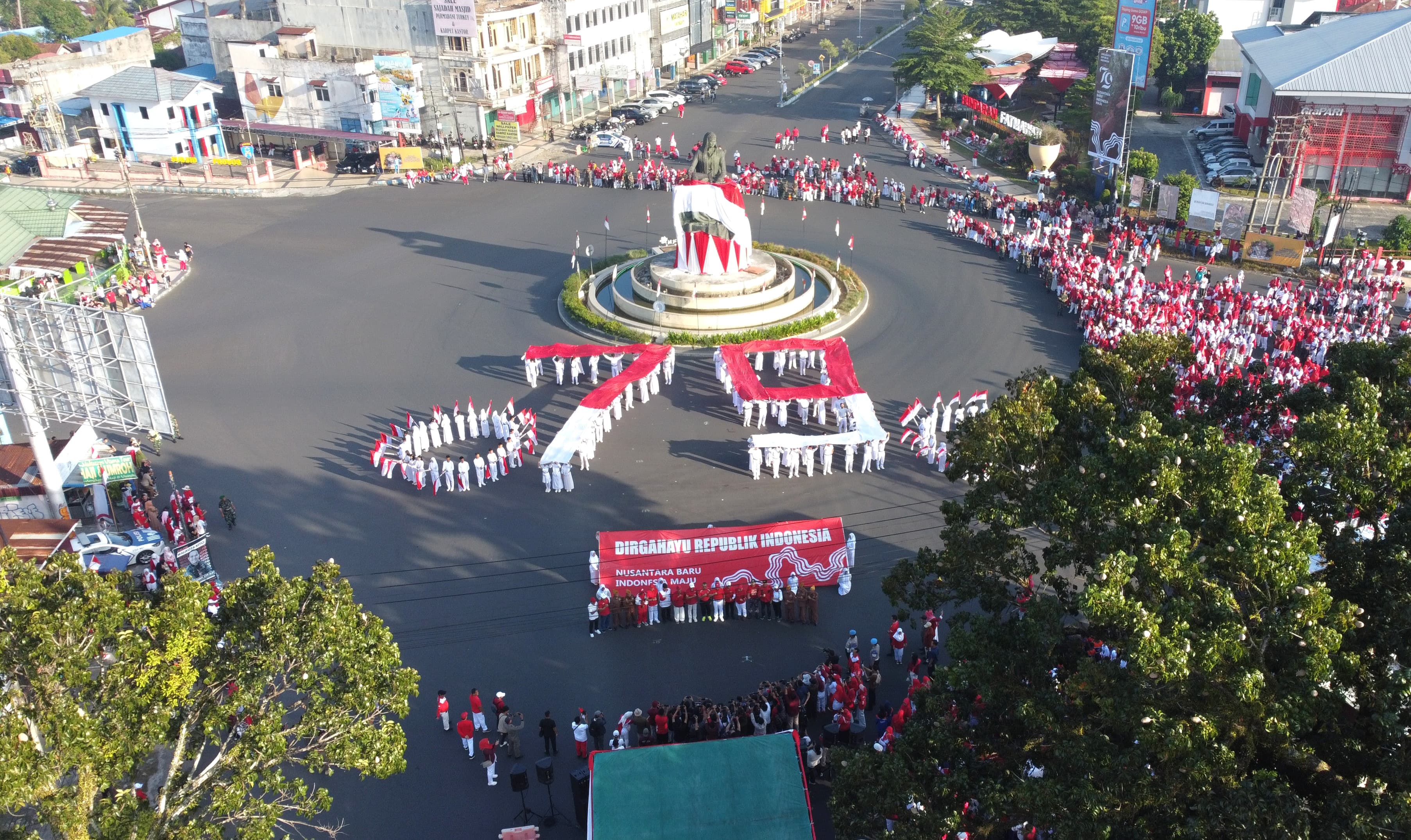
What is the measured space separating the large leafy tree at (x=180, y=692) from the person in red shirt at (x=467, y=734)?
4.34 metres

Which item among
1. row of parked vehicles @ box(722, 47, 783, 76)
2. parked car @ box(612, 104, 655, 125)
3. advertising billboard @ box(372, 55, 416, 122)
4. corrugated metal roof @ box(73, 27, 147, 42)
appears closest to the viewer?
advertising billboard @ box(372, 55, 416, 122)

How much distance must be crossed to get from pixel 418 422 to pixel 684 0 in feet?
191

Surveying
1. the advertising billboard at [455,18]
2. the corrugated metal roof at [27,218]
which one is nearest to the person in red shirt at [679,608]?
the corrugated metal roof at [27,218]

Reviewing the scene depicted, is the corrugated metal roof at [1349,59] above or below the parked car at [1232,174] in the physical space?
above

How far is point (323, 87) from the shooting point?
2260 inches

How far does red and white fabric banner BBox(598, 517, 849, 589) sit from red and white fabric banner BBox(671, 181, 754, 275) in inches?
591

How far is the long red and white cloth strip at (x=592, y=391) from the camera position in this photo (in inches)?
1058

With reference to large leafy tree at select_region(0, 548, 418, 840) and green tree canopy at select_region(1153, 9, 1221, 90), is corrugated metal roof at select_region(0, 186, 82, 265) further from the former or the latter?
green tree canopy at select_region(1153, 9, 1221, 90)

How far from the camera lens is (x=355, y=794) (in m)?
17.9

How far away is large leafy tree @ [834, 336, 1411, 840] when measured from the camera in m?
11.7

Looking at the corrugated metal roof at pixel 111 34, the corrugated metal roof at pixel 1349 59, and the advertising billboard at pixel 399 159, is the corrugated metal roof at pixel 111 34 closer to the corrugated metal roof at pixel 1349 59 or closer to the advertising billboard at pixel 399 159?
the advertising billboard at pixel 399 159

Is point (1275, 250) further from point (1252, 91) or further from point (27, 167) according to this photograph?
point (27, 167)

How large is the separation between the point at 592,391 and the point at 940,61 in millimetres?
40944

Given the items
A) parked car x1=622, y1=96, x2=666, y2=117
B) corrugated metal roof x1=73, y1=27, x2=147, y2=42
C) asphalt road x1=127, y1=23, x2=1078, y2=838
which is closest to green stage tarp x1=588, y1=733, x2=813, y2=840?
asphalt road x1=127, y1=23, x2=1078, y2=838
